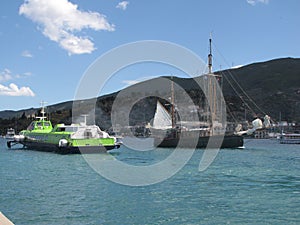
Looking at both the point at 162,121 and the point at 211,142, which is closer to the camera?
the point at 211,142

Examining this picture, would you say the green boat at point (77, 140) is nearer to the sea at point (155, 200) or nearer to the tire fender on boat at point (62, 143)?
the tire fender on boat at point (62, 143)

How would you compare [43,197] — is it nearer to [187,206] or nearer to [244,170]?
[187,206]

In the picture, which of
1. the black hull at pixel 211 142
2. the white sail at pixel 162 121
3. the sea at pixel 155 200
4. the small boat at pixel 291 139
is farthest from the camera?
the small boat at pixel 291 139

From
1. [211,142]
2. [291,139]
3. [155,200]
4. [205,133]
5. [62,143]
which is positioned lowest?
[155,200]

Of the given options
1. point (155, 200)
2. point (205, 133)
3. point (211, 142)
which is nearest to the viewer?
point (155, 200)

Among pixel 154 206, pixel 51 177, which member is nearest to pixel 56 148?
pixel 51 177

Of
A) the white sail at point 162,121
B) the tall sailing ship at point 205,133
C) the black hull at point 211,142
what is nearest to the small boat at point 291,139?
the tall sailing ship at point 205,133

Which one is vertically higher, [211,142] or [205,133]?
[205,133]

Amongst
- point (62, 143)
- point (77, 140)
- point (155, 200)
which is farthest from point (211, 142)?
point (155, 200)

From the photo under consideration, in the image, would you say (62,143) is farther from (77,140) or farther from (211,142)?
(211,142)

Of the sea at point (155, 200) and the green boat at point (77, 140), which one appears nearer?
the sea at point (155, 200)

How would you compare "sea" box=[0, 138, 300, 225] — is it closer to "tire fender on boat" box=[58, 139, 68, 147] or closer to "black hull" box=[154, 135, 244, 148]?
"tire fender on boat" box=[58, 139, 68, 147]

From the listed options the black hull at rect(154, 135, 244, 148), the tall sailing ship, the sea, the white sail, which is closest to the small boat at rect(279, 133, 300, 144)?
the tall sailing ship

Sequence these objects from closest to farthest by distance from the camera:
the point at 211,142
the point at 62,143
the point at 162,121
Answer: the point at 62,143 < the point at 211,142 < the point at 162,121
